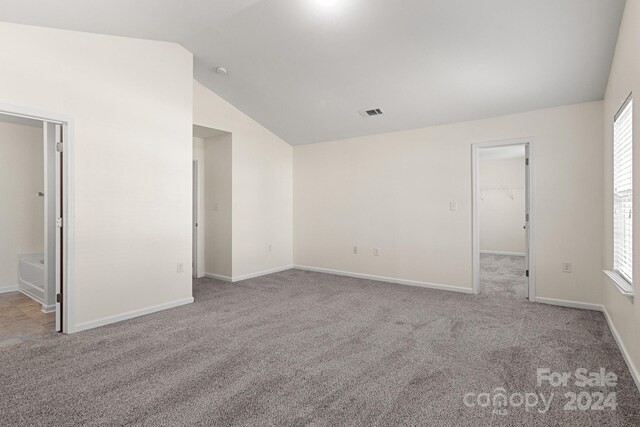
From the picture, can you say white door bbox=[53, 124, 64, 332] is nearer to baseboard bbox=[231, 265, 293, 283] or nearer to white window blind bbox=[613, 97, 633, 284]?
baseboard bbox=[231, 265, 293, 283]

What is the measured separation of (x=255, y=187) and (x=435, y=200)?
3.00 meters

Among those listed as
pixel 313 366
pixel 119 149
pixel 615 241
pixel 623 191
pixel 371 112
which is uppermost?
pixel 371 112

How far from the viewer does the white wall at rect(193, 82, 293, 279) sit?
200 inches

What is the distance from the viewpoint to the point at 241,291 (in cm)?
466

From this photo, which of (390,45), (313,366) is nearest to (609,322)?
(313,366)

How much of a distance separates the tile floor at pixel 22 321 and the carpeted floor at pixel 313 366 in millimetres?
250

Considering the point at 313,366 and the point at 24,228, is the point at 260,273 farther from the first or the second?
the point at 24,228

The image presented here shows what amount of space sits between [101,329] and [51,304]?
44.6 inches

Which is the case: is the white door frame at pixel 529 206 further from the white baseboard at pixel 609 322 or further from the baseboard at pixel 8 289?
the baseboard at pixel 8 289

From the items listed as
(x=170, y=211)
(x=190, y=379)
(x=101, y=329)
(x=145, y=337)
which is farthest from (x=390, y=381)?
(x=170, y=211)

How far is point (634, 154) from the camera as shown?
2293mm

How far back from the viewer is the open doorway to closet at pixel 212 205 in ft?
17.6

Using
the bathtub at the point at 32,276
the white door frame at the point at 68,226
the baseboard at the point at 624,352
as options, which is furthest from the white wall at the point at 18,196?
the baseboard at the point at 624,352

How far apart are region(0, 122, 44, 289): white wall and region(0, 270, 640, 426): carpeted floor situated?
9.22 ft
